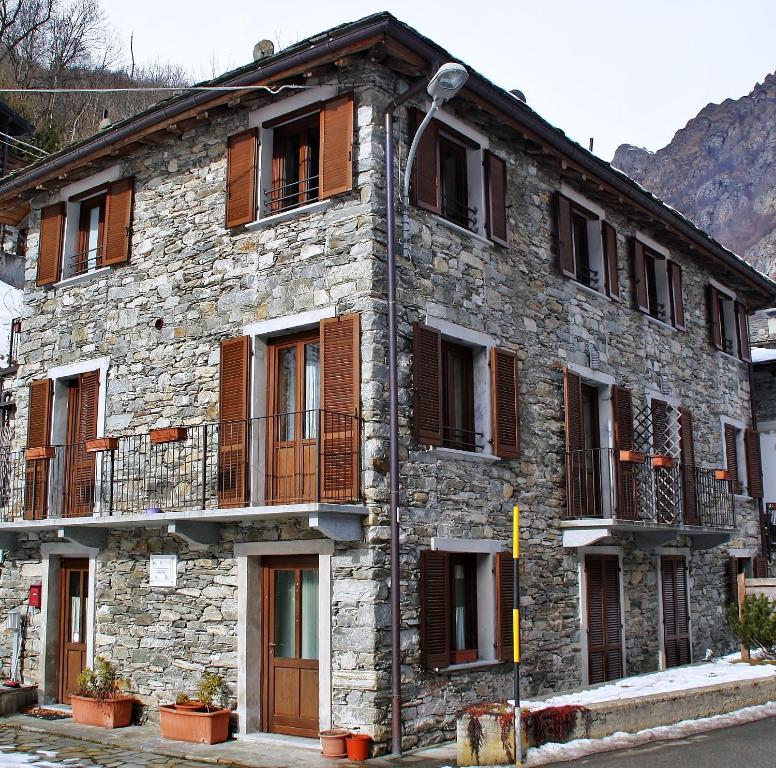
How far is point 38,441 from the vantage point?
1368 centimetres

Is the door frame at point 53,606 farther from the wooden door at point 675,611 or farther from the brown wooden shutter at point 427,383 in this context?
the wooden door at point 675,611

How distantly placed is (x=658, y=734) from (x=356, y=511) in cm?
397

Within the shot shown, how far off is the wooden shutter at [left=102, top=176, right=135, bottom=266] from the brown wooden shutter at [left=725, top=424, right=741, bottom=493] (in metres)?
10.9

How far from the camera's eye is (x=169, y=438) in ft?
38.4

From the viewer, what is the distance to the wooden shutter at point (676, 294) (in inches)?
659

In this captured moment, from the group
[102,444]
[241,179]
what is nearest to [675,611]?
[102,444]

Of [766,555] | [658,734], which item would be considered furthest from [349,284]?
[766,555]

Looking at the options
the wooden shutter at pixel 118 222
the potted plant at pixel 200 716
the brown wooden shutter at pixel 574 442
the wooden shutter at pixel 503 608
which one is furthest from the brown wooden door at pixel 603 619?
the wooden shutter at pixel 118 222

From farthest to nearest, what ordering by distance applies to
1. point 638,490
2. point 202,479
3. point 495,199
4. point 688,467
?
point 688,467
point 638,490
point 495,199
point 202,479

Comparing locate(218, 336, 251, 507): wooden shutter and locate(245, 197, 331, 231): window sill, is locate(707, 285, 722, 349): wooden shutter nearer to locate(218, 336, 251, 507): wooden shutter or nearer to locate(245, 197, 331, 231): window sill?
locate(245, 197, 331, 231): window sill

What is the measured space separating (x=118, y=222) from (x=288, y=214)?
3085 mm

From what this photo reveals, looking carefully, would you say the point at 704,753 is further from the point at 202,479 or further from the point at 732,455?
the point at 732,455

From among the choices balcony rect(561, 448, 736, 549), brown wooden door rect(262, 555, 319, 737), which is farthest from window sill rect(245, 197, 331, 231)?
balcony rect(561, 448, 736, 549)

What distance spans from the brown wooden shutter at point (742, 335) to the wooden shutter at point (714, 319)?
1.17 m
